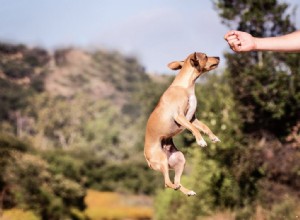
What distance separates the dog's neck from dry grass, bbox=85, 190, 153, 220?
3744 cm

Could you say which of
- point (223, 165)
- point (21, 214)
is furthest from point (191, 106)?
point (21, 214)

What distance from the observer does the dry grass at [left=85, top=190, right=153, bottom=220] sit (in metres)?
42.3

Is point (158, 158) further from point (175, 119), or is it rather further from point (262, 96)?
point (262, 96)

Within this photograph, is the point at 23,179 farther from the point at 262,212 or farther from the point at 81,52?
the point at 81,52

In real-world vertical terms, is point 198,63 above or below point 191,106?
above

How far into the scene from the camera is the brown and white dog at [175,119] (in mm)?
3252

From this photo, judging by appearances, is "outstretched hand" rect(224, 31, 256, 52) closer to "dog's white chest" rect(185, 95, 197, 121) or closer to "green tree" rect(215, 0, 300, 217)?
"dog's white chest" rect(185, 95, 197, 121)

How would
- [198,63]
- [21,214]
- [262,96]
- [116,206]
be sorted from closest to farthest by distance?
[198,63] → [262,96] → [21,214] → [116,206]

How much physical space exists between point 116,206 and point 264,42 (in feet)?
154

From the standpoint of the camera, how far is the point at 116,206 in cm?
4819

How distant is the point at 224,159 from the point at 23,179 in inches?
510

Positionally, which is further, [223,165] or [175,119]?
[223,165]

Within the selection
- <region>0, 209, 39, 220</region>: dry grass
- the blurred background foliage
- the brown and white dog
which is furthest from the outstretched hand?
<region>0, 209, 39, 220</region>: dry grass

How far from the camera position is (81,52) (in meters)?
163
